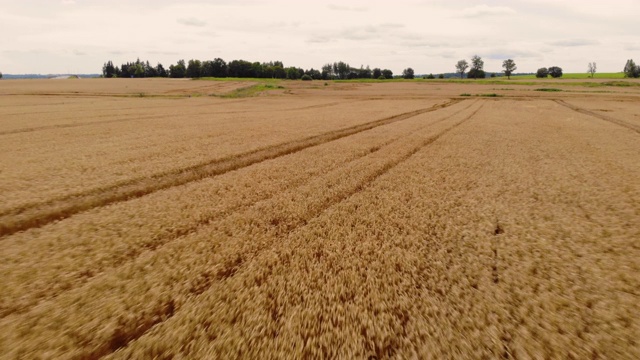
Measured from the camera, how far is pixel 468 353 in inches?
64.9

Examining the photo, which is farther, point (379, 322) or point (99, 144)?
point (99, 144)

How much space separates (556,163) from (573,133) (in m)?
5.42

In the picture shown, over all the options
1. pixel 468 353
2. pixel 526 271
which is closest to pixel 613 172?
pixel 526 271

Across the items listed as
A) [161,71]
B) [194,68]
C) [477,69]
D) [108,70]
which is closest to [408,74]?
[477,69]

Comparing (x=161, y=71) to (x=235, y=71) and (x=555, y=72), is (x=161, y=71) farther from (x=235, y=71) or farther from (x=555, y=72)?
(x=555, y=72)

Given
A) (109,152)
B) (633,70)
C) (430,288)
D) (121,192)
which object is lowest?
(430,288)

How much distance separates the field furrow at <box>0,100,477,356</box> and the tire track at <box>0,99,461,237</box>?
1838mm

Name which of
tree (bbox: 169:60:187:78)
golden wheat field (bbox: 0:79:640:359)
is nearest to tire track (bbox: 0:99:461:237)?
golden wheat field (bbox: 0:79:640:359)

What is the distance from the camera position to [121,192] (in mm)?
4340

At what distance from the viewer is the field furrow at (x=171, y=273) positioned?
70.8 inches

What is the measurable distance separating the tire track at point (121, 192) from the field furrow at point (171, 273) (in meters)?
1.84

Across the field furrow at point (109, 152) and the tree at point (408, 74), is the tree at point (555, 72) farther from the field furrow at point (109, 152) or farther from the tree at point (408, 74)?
the field furrow at point (109, 152)

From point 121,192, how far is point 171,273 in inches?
105

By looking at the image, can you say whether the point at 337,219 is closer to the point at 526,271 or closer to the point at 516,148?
the point at 526,271
